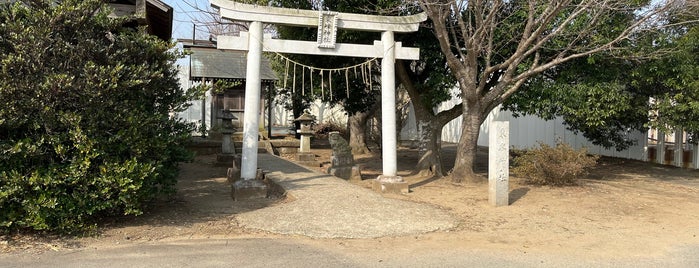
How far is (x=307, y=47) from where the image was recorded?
31.3 ft

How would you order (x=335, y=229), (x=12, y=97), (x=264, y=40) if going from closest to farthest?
(x=12, y=97)
(x=335, y=229)
(x=264, y=40)

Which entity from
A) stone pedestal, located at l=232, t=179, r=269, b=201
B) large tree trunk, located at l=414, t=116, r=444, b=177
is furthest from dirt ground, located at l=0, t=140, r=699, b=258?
large tree trunk, located at l=414, t=116, r=444, b=177

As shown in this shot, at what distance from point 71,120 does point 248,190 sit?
3.68 meters

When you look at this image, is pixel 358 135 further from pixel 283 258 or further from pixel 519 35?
pixel 283 258

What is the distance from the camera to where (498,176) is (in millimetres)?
8641

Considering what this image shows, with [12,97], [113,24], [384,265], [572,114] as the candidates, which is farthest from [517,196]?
[12,97]

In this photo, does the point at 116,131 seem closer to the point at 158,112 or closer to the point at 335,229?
the point at 158,112

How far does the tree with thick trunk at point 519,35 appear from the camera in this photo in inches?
386

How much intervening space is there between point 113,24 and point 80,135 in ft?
5.66

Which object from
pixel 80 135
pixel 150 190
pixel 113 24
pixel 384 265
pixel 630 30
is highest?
pixel 630 30

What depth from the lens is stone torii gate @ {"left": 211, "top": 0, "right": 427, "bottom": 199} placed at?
357 inches

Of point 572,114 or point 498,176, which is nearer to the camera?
point 498,176

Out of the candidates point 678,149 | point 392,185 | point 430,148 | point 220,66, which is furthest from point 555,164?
point 220,66

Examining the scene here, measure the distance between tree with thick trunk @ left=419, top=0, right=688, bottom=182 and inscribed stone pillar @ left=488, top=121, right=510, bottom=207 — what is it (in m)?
2.17
